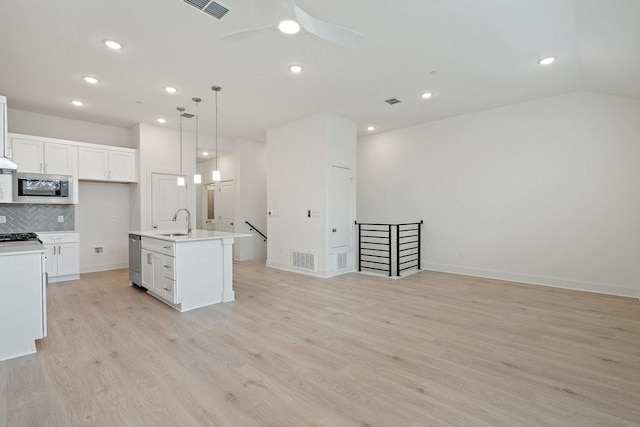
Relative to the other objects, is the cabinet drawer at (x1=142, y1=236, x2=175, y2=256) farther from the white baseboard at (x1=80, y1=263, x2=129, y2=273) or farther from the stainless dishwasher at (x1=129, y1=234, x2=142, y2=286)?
the white baseboard at (x1=80, y1=263, x2=129, y2=273)

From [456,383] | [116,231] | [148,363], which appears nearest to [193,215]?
[116,231]

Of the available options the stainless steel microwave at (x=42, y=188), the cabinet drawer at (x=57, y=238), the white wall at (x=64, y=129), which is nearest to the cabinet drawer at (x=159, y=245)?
the cabinet drawer at (x=57, y=238)

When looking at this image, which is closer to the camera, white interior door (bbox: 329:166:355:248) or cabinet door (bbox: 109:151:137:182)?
white interior door (bbox: 329:166:355:248)

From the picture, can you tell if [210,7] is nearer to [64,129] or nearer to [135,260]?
[135,260]

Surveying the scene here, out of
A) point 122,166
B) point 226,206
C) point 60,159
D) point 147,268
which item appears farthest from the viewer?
point 226,206

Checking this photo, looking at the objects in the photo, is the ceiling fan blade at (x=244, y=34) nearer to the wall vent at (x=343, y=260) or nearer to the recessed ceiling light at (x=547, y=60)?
the recessed ceiling light at (x=547, y=60)

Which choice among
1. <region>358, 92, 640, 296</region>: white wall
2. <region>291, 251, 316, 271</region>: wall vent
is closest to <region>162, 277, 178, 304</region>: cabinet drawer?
<region>291, 251, 316, 271</region>: wall vent

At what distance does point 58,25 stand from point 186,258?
8.81 feet

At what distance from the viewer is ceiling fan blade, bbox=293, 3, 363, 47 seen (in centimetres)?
209

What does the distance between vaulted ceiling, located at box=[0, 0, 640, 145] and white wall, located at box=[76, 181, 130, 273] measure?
161 centimetres

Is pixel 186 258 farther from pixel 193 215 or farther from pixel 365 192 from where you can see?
pixel 365 192

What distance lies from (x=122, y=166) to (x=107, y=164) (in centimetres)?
25

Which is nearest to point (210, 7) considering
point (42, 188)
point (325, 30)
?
point (325, 30)

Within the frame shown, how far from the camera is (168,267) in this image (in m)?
3.92
